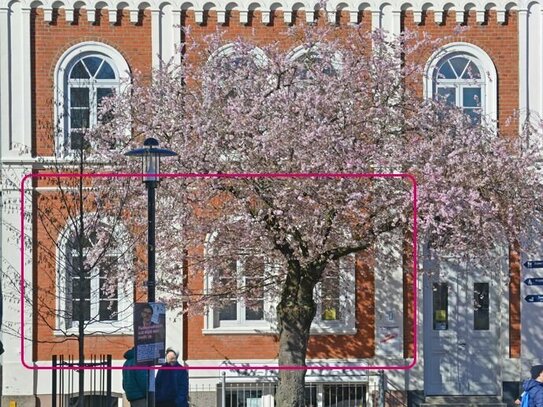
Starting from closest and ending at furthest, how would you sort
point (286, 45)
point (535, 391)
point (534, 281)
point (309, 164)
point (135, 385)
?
point (535, 391)
point (135, 385)
point (309, 164)
point (534, 281)
point (286, 45)

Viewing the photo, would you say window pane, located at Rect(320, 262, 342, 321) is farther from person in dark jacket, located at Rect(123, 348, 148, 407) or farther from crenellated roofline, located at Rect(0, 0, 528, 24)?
crenellated roofline, located at Rect(0, 0, 528, 24)

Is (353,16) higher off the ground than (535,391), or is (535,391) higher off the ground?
(353,16)

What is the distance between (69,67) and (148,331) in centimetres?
873

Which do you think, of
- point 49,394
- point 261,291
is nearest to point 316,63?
point 261,291

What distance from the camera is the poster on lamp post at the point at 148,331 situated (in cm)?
1548

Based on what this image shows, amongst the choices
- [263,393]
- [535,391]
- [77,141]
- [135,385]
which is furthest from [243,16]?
[535,391]

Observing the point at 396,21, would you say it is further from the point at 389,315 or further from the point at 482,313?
the point at 482,313

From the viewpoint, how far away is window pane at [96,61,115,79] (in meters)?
23.0

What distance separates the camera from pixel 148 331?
15.7 m

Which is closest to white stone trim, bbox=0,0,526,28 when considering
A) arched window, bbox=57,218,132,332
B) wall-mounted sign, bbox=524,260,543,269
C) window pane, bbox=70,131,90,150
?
window pane, bbox=70,131,90,150

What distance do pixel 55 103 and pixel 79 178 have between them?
2287 mm

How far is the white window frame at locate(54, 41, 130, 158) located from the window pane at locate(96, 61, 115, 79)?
0.08 meters

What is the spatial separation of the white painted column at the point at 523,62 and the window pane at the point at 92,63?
8.29 meters

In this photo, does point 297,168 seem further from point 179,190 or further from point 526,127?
point 526,127
